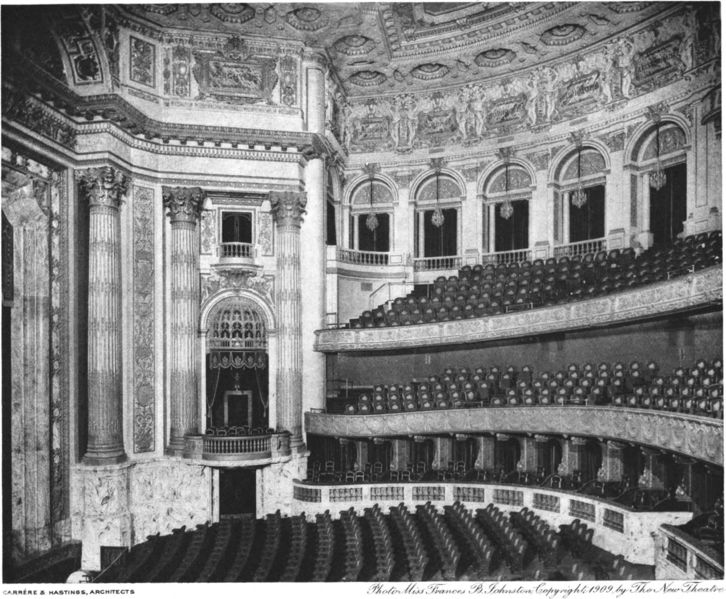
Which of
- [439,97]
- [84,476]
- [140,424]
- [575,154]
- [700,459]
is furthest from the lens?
[439,97]

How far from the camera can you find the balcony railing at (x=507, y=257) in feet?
79.9

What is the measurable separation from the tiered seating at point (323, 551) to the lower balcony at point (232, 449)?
137 inches

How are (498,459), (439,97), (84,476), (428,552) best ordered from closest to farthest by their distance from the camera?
(428,552) → (84,476) → (498,459) → (439,97)

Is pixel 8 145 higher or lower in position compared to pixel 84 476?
higher

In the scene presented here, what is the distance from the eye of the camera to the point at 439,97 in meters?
25.1

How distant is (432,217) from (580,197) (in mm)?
5410

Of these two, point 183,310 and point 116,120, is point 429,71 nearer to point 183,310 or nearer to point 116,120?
point 116,120

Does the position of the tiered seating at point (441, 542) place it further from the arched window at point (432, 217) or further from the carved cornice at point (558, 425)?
the arched window at point (432, 217)

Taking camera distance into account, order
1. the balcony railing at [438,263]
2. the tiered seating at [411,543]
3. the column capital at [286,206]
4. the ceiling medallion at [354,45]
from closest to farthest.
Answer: the tiered seating at [411,543] → the column capital at [286,206] → the ceiling medallion at [354,45] → the balcony railing at [438,263]

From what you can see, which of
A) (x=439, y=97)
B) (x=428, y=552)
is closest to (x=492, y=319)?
(x=428, y=552)

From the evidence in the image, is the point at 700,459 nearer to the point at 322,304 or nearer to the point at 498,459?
the point at 498,459

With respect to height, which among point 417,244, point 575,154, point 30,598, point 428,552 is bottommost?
point 428,552

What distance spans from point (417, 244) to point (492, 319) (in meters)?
6.70

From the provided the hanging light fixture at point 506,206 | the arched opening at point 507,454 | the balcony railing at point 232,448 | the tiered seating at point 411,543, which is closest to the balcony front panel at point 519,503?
the balcony railing at point 232,448
